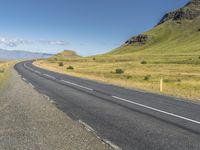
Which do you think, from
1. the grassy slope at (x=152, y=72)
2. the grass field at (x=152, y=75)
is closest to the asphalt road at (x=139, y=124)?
the grass field at (x=152, y=75)

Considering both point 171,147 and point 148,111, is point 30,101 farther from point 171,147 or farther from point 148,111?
point 171,147

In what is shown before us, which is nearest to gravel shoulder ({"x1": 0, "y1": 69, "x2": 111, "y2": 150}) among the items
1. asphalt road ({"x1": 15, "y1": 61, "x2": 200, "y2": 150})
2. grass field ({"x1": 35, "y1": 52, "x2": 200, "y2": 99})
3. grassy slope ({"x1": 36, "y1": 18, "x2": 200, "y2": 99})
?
asphalt road ({"x1": 15, "y1": 61, "x2": 200, "y2": 150})

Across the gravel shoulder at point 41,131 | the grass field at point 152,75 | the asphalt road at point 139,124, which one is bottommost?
the grass field at point 152,75

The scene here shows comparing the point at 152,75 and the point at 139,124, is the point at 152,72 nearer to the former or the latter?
the point at 152,75

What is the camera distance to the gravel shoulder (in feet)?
25.4

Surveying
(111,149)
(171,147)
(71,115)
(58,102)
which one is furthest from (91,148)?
(58,102)

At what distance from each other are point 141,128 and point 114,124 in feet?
3.06

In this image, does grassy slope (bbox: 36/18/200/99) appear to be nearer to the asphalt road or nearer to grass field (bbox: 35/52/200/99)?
grass field (bbox: 35/52/200/99)

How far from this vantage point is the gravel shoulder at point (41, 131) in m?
7.74

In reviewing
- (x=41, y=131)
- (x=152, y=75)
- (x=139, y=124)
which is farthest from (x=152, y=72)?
(x=41, y=131)

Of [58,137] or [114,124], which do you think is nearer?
[58,137]

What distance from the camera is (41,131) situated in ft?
30.2

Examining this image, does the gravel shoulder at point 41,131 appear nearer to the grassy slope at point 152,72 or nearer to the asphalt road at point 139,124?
the asphalt road at point 139,124

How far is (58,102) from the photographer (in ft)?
52.4
